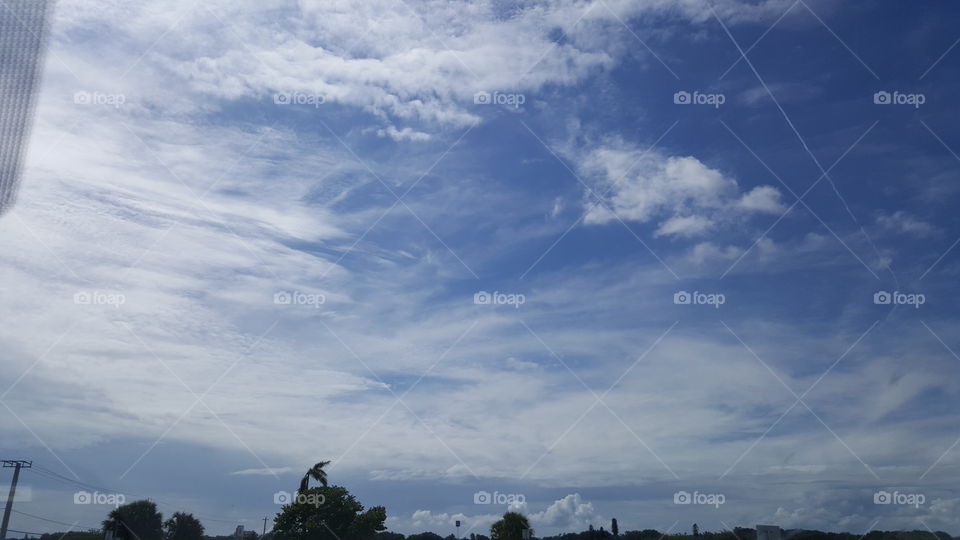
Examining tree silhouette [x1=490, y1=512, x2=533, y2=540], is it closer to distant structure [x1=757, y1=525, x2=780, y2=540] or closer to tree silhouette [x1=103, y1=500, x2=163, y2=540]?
tree silhouette [x1=103, y1=500, x2=163, y2=540]

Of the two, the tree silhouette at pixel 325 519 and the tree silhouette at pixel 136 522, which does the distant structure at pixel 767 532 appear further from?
the tree silhouette at pixel 136 522

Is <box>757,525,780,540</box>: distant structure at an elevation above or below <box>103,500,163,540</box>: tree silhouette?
Answer: below

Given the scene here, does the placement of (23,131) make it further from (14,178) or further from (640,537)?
(640,537)

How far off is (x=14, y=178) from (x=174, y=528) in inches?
1766

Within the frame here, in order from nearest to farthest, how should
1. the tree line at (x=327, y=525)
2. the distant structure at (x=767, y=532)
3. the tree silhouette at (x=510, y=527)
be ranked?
the distant structure at (x=767, y=532), the tree line at (x=327, y=525), the tree silhouette at (x=510, y=527)

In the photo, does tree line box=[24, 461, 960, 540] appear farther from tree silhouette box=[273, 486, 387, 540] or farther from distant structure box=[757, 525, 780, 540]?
distant structure box=[757, 525, 780, 540]

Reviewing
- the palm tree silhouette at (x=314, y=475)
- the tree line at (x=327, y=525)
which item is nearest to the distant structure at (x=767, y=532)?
the tree line at (x=327, y=525)

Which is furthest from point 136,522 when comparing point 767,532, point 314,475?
point 767,532

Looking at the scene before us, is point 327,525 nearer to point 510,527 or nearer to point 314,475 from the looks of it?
point 314,475

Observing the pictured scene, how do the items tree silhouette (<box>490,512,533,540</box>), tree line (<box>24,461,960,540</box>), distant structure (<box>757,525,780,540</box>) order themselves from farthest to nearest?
tree silhouette (<box>490,512,533,540</box>) < tree line (<box>24,461,960,540</box>) < distant structure (<box>757,525,780,540</box>)

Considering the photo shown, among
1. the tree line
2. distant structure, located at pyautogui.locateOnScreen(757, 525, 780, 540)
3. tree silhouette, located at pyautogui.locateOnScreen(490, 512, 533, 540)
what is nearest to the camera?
distant structure, located at pyautogui.locateOnScreen(757, 525, 780, 540)

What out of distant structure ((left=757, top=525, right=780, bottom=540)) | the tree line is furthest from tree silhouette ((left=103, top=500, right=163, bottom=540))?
distant structure ((left=757, top=525, right=780, bottom=540))

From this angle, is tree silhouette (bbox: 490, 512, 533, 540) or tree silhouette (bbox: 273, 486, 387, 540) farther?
tree silhouette (bbox: 490, 512, 533, 540)

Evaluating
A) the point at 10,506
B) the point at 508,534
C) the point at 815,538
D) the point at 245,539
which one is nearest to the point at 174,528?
the point at 245,539
